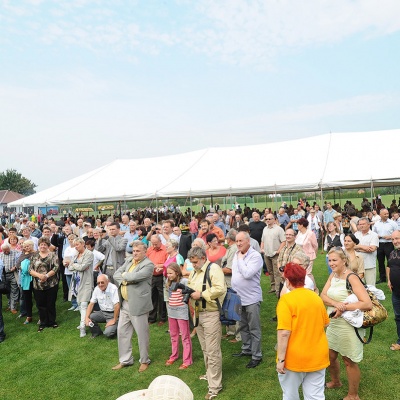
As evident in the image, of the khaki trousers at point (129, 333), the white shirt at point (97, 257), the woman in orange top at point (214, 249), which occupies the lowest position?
the khaki trousers at point (129, 333)

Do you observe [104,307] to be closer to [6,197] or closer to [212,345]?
[212,345]

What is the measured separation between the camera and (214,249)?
5.70m

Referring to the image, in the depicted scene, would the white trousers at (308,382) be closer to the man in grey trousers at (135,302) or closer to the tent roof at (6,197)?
the man in grey trousers at (135,302)

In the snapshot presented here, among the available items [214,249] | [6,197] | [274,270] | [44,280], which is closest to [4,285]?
[44,280]

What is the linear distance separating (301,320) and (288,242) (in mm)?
3069

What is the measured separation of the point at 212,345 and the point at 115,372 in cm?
176

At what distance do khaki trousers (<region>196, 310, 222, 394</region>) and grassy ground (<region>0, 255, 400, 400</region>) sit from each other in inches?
6.5

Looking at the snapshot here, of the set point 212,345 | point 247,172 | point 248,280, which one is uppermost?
point 247,172

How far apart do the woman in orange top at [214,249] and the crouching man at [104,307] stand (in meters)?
1.80

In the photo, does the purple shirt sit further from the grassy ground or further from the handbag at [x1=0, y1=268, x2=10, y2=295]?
the handbag at [x1=0, y1=268, x2=10, y2=295]

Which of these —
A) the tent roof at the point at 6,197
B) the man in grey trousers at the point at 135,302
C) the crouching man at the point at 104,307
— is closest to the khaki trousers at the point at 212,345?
the man in grey trousers at the point at 135,302

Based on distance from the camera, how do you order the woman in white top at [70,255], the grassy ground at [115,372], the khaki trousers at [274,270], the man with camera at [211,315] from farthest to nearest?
the khaki trousers at [274,270] < the woman in white top at [70,255] < the grassy ground at [115,372] < the man with camera at [211,315]

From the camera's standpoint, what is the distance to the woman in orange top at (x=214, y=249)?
560 centimetres

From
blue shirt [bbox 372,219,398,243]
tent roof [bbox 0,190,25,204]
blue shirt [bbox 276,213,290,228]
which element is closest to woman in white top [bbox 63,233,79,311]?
blue shirt [bbox 372,219,398,243]
